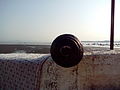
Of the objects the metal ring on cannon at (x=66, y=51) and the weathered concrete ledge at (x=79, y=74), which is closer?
the metal ring on cannon at (x=66, y=51)

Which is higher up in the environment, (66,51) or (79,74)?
(66,51)

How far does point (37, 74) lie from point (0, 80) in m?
1.64

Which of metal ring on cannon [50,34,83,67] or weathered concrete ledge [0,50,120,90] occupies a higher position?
metal ring on cannon [50,34,83,67]

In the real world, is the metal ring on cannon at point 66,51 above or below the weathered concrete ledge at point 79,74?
above

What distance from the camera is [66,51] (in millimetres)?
5129

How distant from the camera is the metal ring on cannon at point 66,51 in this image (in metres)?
5.11

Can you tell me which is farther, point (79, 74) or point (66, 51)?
point (79, 74)

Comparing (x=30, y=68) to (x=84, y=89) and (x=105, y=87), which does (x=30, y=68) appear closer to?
(x=84, y=89)

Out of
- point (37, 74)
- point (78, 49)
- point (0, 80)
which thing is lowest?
point (0, 80)

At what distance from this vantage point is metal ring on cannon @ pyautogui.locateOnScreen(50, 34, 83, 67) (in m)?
5.11

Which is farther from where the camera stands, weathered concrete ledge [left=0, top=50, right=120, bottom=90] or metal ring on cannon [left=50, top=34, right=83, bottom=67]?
weathered concrete ledge [left=0, top=50, right=120, bottom=90]


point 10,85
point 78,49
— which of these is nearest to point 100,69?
point 78,49

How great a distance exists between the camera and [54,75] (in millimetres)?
5836

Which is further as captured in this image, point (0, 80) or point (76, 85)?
point (0, 80)
